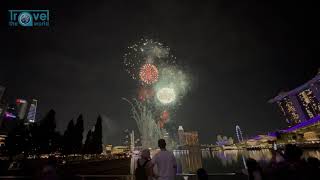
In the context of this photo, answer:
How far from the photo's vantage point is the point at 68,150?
7225cm

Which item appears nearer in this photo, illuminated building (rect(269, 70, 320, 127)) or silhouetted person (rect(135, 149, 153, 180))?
silhouetted person (rect(135, 149, 153, 180))

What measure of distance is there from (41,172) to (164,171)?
4.11m

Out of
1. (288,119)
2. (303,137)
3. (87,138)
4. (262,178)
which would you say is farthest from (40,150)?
(288,119)

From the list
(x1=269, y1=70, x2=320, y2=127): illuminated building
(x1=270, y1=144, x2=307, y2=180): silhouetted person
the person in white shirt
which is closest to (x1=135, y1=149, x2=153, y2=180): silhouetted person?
the person in white shirt

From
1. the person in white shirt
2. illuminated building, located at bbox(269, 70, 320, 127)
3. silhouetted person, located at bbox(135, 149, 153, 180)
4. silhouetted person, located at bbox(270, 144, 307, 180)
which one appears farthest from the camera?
illuminated building, located at bbox(269, 70, 320, 127)

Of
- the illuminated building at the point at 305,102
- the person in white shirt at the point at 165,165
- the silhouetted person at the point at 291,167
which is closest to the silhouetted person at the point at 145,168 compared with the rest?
the person in white shirt at the point at 165,165

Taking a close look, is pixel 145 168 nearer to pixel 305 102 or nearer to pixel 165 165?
pixel 165 165

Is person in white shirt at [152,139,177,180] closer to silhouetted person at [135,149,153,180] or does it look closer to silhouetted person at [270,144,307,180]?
silhouetted person at [135,149,153,180]

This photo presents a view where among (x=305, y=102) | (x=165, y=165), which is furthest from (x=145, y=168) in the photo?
(x=305, y=102)

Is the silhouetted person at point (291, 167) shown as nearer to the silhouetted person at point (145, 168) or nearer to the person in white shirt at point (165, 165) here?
the person in white shirt at point (165, 165)

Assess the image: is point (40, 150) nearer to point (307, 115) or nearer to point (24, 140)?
point (24, 140)

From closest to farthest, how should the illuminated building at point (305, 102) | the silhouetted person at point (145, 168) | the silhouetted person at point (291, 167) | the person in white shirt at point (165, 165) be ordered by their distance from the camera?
the silhouetted person at point (291, 167), the person in white shirt at point (165, 165), the silhouetted person at point (145, 168), the illuminated building at point (305, 102)

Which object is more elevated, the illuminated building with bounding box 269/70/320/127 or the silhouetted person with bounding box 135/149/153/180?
the illuminated building with bounding box 269/70/320/127

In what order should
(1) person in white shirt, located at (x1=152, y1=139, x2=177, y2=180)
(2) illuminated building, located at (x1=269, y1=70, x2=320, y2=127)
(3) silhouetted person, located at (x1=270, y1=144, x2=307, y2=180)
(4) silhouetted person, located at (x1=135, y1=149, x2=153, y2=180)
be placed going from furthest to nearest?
(2) illuminated building, located at (x1=269, y1=70, x2=320, y2=127) < (4) silhouetted person, located at (x1=135, y1=149, x2=153, y2=180) < (1) person in white shirt, located at (x1=152, y1=139, x2=177, y2=180) < (3) silhouetted person, located at (x1=270, y1=144, x2=307, y2=180)
